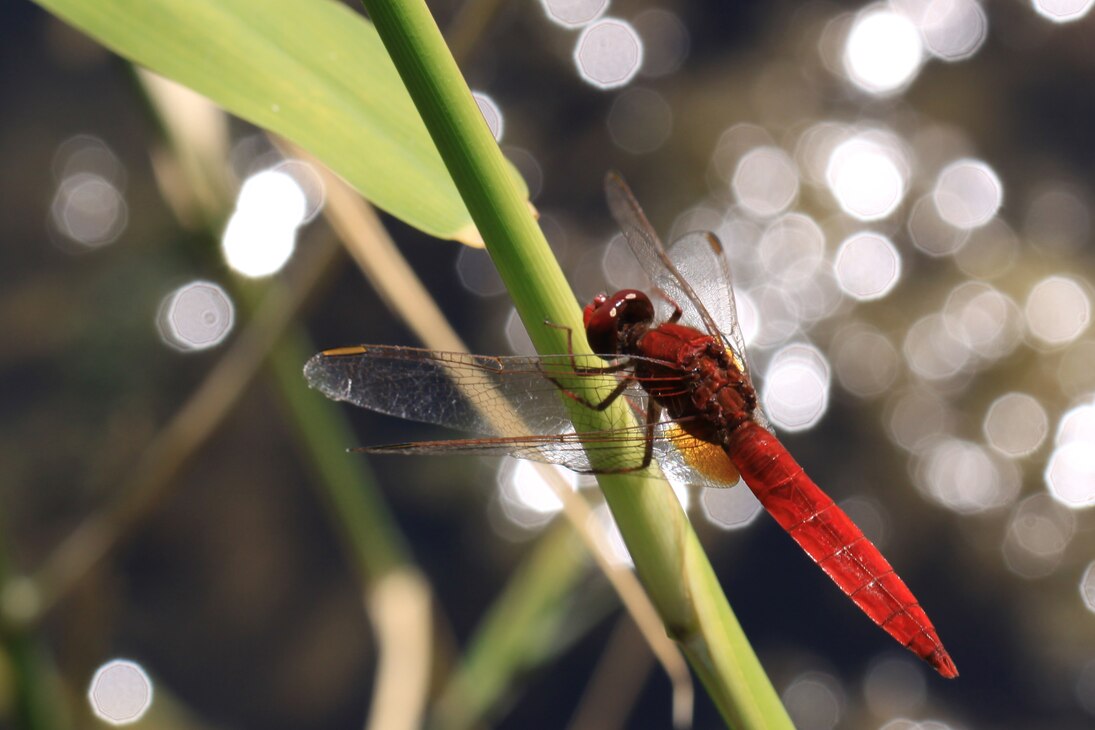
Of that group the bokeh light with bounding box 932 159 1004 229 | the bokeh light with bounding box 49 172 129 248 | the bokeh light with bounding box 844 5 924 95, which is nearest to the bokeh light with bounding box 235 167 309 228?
the bokeh light with bounding box 49 172 129 248

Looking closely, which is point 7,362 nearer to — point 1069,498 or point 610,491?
point 610,491

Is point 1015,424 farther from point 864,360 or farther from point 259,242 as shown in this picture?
point 259,242

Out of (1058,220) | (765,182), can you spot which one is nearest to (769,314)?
(765,182)

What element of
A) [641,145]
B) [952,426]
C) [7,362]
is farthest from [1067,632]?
[7,362]

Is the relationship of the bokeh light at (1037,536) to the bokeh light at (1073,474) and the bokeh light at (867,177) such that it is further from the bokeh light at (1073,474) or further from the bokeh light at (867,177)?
the bokeh light at (867,177)

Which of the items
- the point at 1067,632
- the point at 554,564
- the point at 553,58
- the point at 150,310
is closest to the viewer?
the point at 554,564

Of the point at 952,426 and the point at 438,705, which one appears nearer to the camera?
the point at 438,705

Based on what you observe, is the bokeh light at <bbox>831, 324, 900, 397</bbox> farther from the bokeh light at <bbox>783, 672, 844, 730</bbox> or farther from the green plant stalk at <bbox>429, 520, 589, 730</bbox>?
the green plant stalk at <bbox>429, 520, 589, 730</bbox>
